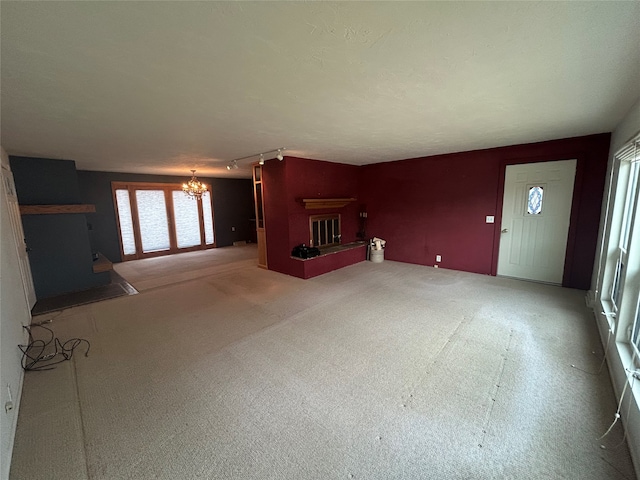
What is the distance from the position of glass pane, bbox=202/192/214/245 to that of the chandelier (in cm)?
21

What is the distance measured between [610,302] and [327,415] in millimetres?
3462

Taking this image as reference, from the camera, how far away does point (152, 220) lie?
7367mm

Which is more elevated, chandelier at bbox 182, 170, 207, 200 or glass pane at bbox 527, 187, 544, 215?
chandelier at bbox 182, 170, 207, 200

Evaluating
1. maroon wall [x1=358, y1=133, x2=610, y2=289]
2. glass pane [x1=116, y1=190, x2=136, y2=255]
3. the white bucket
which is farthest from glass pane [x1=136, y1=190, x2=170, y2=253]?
the white bucket

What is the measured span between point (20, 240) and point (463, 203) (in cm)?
730

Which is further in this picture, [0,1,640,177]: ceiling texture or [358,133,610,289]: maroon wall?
[358,133,610,289]: maroon wall

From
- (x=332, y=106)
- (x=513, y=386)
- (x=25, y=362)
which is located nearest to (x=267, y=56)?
(x=332, y=106)

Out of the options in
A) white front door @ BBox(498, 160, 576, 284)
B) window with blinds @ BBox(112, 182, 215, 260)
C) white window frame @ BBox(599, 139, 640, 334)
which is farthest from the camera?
window with blinds @ BBox(112, 182, 215, 260)

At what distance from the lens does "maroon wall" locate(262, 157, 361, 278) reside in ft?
16.2

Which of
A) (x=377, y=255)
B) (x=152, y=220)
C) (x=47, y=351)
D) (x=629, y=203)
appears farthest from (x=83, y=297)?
(x=629, y=203)

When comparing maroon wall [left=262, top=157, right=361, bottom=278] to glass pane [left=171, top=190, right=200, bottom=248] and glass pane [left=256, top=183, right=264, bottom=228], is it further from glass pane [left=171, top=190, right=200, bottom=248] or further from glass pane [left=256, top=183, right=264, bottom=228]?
glass pane [left=171, top=190, right=200, bottom=248]

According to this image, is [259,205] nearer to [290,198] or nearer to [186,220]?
[290,198]

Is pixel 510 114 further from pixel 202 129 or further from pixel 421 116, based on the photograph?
pixel 202 129

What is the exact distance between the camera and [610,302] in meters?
2.88
